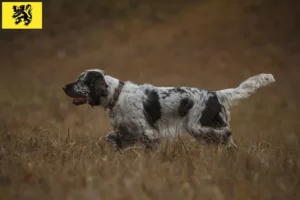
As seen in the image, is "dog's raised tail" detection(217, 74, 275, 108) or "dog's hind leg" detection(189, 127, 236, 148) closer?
"dog's hind leg" detection(189, 127, 236, 148)

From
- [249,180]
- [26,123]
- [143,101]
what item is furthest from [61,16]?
[249,180]

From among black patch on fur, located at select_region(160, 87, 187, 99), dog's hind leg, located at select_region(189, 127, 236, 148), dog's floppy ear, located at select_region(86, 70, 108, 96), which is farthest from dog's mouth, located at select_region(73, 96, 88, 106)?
dog's hind leg, located at select_region(189, 127, 236, 148)

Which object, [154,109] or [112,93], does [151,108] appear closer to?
[154,109]

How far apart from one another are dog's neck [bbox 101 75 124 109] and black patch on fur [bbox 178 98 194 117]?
0.71 m

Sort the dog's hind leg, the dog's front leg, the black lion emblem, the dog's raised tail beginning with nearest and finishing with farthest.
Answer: the dog's hind leg, the dog's front leg, the dog's raised tail, the black lion emblem

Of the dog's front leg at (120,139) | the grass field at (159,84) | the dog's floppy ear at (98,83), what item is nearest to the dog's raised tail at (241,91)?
the grass field at (159,84)

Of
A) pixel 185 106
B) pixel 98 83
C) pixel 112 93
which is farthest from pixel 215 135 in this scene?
pixel 98 83

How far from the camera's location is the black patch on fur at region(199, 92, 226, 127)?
618 cm

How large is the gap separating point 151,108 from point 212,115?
0.69 meters

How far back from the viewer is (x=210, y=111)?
6.18 meters

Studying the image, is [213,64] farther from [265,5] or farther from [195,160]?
[195,160]

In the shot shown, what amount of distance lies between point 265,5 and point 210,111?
19.0 metres

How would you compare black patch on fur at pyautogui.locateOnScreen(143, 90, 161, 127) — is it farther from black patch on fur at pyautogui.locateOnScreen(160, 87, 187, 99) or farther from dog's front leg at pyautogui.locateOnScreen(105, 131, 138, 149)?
dog's front leg at pyautogui.locateOnScreen(105, 131, 138, 149)

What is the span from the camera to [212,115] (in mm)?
6180
